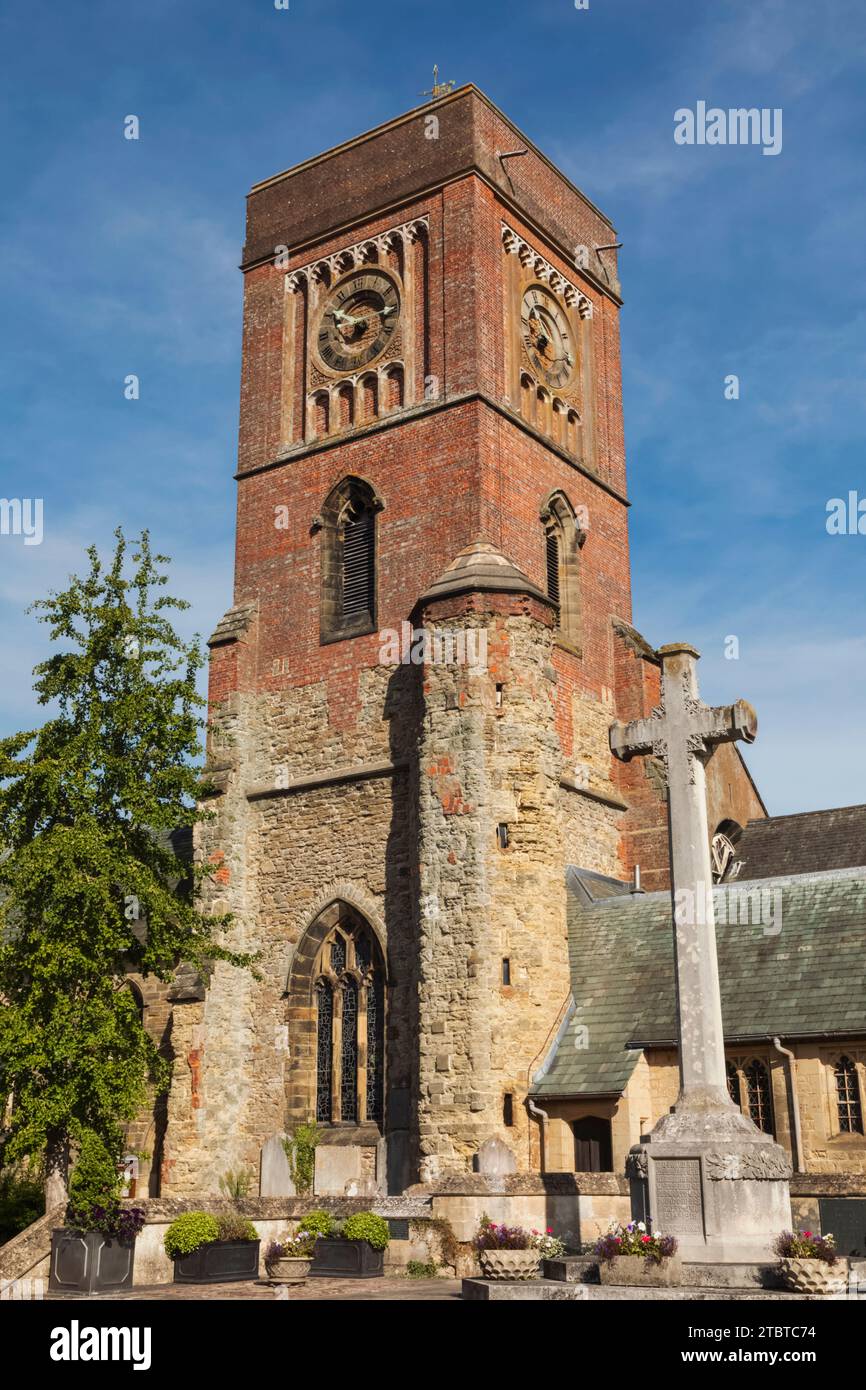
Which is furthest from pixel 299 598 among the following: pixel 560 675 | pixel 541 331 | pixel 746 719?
pixel 746 719

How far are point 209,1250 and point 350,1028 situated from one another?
7.35 meters

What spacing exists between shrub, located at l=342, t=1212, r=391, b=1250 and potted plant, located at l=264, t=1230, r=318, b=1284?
20.8 inches

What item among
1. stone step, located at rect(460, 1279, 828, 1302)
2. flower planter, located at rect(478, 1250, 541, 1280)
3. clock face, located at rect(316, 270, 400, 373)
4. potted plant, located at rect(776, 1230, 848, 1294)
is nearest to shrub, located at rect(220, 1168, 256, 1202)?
flower planter, located at rect(478, 1250, 541, 1280)

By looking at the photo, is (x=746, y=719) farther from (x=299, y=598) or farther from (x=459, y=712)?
(x=299, y=598)

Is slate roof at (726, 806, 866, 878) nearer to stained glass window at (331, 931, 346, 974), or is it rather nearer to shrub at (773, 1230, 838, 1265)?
stained glass window at (331, 931, 346, 974)

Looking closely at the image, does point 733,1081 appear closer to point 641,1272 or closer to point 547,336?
point 641,1272

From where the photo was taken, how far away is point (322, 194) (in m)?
30.7

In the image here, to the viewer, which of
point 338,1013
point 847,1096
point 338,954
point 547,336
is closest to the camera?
point 847,1096

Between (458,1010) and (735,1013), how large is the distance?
4141mm

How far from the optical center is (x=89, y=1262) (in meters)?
15.8

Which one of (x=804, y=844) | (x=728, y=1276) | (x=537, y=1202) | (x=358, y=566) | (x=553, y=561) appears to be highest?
(x=553, y=561)

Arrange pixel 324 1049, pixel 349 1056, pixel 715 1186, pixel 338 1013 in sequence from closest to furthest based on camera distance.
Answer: pixel 715 1186
pixel 349 1056
pixel 338 1013
pixel 324 1049

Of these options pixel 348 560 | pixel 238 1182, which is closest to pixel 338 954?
pixel 238 1182

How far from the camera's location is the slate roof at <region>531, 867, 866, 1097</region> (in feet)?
65.2
